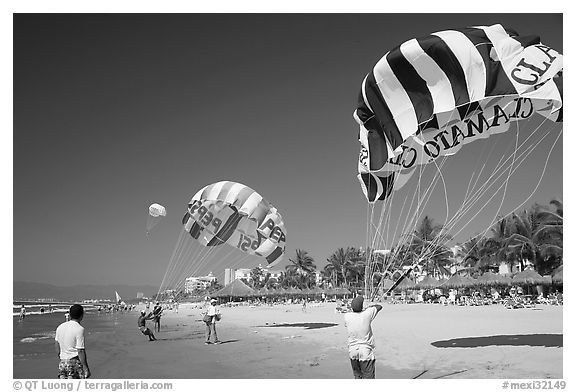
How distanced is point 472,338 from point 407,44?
5.88 m

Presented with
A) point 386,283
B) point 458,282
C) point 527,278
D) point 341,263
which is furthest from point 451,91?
point 341,263

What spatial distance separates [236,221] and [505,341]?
684 cm

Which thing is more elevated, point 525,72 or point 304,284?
point 525,72

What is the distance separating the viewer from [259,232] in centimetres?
1194

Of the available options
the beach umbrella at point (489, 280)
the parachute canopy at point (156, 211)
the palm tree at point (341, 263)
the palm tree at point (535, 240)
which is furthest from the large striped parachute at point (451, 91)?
the palm tree at point (341, 263)

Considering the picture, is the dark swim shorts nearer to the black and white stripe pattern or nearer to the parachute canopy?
the black and white stripe pattern

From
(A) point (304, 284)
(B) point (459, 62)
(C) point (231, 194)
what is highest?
(B) point (459, 62)

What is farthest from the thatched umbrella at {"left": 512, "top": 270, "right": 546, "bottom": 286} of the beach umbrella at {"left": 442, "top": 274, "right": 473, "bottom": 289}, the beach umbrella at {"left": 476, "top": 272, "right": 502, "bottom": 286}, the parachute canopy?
A: the parachute canopy

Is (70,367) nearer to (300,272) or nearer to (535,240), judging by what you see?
(535,240)

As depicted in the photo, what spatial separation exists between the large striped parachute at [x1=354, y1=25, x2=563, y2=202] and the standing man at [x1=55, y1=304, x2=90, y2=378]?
175 inches

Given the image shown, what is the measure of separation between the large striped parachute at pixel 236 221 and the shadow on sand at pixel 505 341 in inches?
180

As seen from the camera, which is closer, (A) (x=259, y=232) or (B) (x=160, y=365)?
(B) (x=160, y=365)

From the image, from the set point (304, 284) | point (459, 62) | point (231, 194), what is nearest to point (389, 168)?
point (459, 62)
